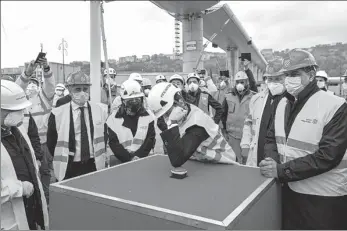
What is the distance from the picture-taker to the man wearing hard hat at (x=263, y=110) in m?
3.60

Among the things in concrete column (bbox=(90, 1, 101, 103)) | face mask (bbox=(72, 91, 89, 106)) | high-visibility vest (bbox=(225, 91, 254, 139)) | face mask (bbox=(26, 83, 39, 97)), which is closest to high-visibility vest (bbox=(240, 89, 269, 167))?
high-visibility vest (bbox=(225, 91, 254, 139))

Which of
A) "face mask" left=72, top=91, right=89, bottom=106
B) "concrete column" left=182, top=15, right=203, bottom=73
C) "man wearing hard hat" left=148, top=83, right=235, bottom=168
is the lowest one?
"man wearing hard hat" left=148, top=83, right=235, bottom=168

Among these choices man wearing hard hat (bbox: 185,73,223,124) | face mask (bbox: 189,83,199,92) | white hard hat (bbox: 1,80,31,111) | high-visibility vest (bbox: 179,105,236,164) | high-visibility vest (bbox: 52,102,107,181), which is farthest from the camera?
face mask (bbox: 189,83,199,92)

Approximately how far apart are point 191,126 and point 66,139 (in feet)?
5.62

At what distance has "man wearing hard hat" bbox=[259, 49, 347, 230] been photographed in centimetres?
204

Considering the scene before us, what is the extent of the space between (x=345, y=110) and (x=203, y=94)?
4.08 m

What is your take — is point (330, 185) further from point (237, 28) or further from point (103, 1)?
point (237, 28)

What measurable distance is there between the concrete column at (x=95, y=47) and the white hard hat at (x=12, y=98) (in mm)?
2199

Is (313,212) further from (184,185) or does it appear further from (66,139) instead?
(66,139)

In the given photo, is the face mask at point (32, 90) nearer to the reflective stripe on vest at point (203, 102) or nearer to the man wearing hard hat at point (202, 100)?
the man wearing hard hat at point (202, 100)

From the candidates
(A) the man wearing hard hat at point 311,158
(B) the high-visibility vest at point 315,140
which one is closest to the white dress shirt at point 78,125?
(A) the man wearing hard hat at point 311,158

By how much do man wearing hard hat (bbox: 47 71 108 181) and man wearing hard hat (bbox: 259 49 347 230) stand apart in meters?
2.05

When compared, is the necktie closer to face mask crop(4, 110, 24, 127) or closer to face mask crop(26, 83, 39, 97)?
face mask crop(4, 110, 24, 127)

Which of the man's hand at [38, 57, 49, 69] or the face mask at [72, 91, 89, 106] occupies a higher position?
the man's hand at [38, 57, 49, 69]
